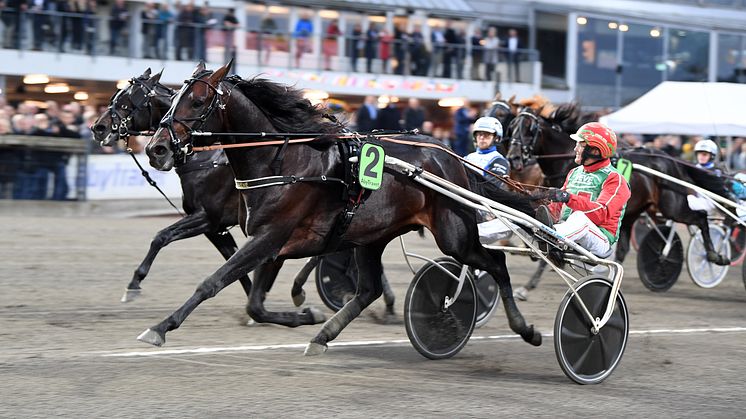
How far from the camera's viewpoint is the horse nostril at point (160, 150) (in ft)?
21.4

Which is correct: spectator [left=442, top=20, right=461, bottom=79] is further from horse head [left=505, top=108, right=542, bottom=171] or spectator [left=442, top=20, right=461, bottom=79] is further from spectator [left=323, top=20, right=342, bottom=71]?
horse head [left=505, top=108, right=542, bottom=171]

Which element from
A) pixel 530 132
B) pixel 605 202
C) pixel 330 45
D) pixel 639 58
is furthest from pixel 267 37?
pixel 605 202

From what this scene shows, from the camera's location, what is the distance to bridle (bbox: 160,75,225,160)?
6.60 metres

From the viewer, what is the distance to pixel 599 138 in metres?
7.12

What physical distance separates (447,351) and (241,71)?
1485 centimetres

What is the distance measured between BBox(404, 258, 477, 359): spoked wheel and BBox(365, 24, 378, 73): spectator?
15.5 m

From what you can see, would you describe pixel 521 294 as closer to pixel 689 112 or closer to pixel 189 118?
pixel 189 118

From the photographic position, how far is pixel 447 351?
739cm

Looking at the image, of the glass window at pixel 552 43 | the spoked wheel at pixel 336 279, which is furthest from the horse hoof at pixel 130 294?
the glass window at pixel 552 43

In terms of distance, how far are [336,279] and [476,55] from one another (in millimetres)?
15619

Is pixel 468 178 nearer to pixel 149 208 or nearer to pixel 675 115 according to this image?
pixel 675 115

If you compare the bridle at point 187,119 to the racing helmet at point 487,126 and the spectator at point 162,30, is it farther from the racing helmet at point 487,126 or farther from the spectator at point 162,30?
the spectator at point 162,30

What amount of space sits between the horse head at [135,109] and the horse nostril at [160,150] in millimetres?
2821

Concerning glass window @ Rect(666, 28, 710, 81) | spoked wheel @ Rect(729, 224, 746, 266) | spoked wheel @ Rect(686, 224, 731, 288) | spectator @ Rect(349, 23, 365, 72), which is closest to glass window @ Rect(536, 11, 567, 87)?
glass window @ Rect(666, 28, 710, 81)
